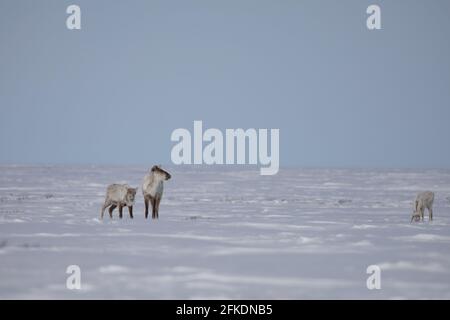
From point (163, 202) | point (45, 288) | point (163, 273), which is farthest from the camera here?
point (163, 202)

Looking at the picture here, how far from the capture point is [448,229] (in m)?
14.8

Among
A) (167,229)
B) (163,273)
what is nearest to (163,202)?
(167,229)

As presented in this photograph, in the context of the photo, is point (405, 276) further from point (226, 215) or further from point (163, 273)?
point (226, 215)

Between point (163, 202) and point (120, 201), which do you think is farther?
point (163, 202)

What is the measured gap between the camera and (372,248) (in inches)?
472

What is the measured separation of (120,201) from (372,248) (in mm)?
6807
